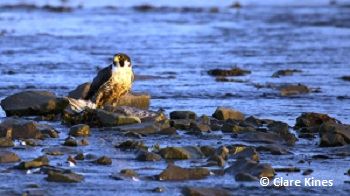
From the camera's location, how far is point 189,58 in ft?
77.5

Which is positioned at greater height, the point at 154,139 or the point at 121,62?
the point at 121,62

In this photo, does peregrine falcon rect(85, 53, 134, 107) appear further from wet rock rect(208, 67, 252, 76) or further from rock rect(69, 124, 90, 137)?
wet rock rect(208, 67, 252, 76)

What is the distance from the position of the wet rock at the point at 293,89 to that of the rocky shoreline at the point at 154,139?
10.4 ft

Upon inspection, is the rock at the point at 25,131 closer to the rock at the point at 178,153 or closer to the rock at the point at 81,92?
the rock at the point at 178,153

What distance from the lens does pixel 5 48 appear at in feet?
84.3

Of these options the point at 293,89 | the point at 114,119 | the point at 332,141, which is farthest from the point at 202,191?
the point at 293,89

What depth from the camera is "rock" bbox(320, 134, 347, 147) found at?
37.0 ft

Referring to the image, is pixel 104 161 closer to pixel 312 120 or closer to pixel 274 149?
pixel 274 149

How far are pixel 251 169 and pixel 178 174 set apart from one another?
768mm

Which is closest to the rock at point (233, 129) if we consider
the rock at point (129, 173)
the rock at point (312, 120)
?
the rock at point (312, 120)

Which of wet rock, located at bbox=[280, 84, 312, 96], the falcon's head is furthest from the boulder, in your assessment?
wet rock, located at bbox=[280, 84, 312, 96]

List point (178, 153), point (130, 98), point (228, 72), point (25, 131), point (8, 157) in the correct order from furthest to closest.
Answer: point (228, 72)
point (130, 98)
point (25, 131)
point (178, 153)
point (8, 157)

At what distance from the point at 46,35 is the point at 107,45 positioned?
3405 millimetres

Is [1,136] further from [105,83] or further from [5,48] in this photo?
[5,48]
